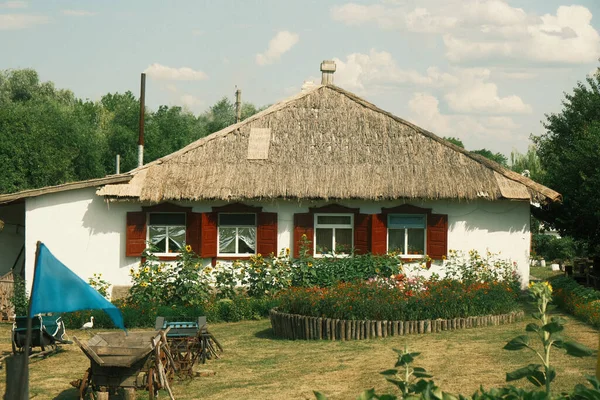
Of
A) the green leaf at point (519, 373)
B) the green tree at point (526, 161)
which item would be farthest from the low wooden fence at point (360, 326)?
the green tree at point (526, 161)

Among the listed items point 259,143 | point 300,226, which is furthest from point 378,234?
point 259,143

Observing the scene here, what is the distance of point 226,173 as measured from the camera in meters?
Result: 20.0

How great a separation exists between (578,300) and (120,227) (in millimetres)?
10593

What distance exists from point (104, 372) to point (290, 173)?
34.4 ft

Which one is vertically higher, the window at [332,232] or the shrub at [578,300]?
the window at [332,232]

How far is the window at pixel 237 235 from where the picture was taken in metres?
20.3

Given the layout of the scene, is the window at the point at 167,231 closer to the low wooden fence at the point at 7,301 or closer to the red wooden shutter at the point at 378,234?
the low wooden fence at the point at 7,301

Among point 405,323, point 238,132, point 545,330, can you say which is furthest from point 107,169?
point 545,330

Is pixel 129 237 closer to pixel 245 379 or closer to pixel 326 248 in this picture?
pixel 326 248

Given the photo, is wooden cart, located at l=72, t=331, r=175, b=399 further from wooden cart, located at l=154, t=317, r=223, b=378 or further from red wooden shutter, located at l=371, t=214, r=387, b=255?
red wooden shutter, located at l=371, t=214, r=387, b=255

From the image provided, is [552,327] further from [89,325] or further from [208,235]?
[208,235]

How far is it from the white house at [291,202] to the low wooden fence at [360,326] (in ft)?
16.7

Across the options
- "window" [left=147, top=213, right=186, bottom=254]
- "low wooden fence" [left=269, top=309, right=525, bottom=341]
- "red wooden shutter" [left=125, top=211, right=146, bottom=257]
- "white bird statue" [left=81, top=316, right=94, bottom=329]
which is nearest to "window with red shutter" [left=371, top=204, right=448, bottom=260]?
"window" [left=147, top=213, right=186, bottom=254]

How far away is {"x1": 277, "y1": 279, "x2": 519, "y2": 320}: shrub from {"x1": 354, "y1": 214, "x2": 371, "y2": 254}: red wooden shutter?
14.7 feet
